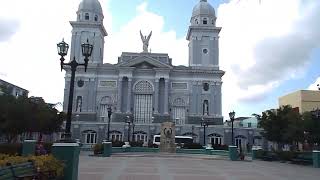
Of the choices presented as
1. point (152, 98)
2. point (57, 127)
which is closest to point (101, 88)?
point (152, 98)

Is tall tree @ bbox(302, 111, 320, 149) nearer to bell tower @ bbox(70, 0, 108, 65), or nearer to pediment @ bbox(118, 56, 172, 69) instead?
pediment @ bbox(118, 56, 172, 69)

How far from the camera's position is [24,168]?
11438 millimetres

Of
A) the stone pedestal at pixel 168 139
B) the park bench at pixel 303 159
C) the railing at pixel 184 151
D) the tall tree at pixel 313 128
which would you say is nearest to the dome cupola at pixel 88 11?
the stone pedestal at pixel 168 139

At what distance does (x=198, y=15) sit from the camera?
94.8 metres

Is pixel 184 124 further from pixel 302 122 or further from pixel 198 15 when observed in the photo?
pixel 302 122

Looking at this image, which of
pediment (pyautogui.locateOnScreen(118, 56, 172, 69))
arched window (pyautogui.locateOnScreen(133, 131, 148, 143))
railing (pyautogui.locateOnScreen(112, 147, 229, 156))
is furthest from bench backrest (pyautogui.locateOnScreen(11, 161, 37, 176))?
pediment (pyautogui.locateOnScreen(118, 56, 172, 69))

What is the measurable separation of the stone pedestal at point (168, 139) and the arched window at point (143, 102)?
32088 mm

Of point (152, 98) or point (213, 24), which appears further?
point (213, 24)

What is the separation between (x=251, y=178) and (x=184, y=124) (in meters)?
65.4

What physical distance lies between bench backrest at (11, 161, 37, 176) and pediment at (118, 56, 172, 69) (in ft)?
251

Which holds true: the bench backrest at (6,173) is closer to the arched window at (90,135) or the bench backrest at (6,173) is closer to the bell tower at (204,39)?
the arched window at (90,135)

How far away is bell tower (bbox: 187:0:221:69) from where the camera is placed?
92438mm

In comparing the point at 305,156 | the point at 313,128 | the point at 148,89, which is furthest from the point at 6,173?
the point at 148,89

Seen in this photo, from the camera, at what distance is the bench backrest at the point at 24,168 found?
10.8 meters
